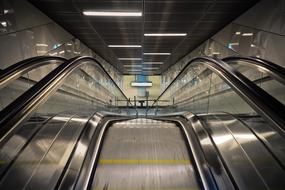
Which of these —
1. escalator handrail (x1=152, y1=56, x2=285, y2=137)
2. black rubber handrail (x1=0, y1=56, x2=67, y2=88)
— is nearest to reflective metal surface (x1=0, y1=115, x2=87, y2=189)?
black rubber handrail (x1=0, y1=56, x2=67, y2=88)

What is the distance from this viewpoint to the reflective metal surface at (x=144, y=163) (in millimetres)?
2551

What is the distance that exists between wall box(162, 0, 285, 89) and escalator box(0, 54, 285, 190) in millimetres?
2921

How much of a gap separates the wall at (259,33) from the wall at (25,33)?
20.3ft

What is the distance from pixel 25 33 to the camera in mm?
6477

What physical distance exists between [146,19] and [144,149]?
19.5 ft

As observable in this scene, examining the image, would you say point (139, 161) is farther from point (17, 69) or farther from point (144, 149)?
point (17, 69)

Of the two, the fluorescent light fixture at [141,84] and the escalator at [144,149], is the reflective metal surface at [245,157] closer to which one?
the escalator at [144,149]

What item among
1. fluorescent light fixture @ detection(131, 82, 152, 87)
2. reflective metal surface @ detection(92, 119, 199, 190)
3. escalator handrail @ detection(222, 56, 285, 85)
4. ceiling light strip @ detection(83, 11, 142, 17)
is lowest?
reflective metal surface @ detection(92, 119, 199, 190)

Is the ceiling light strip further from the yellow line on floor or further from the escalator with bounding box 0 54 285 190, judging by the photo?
the yellow line on floor

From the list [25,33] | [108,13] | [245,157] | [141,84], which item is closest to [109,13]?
[108,13]

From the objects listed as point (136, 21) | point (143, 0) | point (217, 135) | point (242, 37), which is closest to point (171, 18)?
point (136, 21)

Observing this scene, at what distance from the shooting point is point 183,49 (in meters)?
13.8

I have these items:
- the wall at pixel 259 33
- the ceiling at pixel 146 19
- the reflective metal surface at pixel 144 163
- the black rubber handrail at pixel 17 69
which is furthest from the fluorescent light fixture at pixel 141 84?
the black rubber handrail at pixel 17 69

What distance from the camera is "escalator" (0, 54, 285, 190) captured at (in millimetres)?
1955
